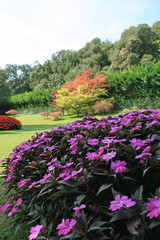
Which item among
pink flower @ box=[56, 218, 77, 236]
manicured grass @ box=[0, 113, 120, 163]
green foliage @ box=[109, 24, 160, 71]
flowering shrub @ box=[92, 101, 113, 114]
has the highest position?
green foliage @ box=[109, 24, 160, 71]

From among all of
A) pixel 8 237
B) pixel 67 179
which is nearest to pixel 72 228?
pixel 67 179

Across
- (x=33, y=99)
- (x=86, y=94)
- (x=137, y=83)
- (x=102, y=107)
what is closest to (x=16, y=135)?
(x=102, y=107)

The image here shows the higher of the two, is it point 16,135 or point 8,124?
point 8,124

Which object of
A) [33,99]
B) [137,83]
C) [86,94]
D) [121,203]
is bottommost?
[121,203]

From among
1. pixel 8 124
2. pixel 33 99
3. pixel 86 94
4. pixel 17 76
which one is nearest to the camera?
pixel 8 124

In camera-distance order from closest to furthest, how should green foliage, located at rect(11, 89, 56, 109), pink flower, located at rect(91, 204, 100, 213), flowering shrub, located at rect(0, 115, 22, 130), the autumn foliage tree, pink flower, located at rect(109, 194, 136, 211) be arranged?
pink flower, located at rect(109, 194, 136, 211) → pink flower, located at rect(91, 204, 100, 213) → flowering shrub, located at rect(0, 115, 22, 130) → the autumn foliage tree → green foliage, located at rect(11, 89, 56, 109)

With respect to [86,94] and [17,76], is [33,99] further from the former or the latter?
[17,76]

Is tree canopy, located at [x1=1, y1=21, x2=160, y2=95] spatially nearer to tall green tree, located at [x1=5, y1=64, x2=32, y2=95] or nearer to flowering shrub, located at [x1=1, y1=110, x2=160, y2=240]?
tall green tree, located at [x1=5, y1=64, x2=32, y2=95]

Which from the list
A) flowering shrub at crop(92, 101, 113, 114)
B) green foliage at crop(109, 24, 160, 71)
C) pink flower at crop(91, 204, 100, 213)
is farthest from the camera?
green foliage at crop(109, 24, 160, 71)

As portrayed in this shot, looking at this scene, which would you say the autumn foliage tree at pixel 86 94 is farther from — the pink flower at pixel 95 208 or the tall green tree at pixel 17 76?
the tall green tree at pixel 17 76

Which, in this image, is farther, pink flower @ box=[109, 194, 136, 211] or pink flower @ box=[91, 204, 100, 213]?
pink flower @ box=[91, 204, 100, 213]

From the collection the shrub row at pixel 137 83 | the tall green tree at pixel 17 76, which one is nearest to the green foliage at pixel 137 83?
the shrub row at pixel 137 83

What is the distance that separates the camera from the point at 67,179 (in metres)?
0.91

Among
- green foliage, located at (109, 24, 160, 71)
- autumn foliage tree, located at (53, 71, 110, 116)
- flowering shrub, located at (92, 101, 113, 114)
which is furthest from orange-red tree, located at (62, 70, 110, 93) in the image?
green foliage, located at (109, 24, 160, 71)
